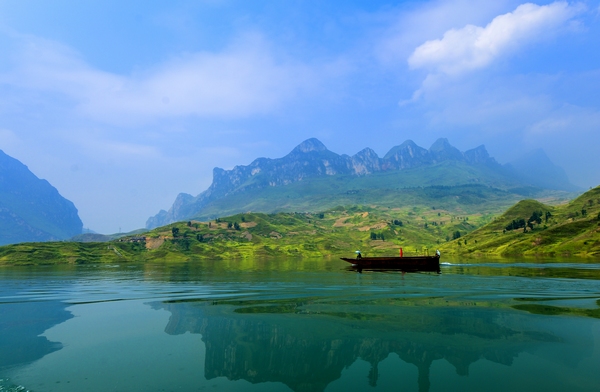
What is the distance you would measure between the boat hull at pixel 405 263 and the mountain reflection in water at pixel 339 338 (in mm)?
70292

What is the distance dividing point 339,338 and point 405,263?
88329 millimetres

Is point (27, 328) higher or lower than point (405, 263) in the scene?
higher

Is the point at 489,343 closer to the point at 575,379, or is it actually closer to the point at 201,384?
the point at 575,379

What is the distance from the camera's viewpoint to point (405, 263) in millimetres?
109375

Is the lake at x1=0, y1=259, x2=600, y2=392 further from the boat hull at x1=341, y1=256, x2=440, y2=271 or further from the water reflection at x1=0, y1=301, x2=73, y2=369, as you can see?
the boat hull at x1=341, y1=256, x2=440, y2=271

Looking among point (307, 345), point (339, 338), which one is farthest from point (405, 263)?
point (307, 345)

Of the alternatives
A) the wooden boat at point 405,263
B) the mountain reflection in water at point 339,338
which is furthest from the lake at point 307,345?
the wooden boat at point 405,263

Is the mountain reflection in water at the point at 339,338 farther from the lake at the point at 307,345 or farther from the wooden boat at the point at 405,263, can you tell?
the wooden boat at the point at 405,263

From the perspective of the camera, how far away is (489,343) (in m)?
25.5

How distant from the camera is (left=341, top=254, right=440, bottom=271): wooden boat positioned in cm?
10625

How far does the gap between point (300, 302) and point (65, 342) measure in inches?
1003

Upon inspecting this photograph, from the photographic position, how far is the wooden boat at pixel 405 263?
106 metres

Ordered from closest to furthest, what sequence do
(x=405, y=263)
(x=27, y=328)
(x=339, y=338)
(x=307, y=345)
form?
(x=307, y=345) → (x=339, y=338) → (x=27, y=328) → (x=405, y=263)

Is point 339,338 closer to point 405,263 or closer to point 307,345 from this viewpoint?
point 307,345
